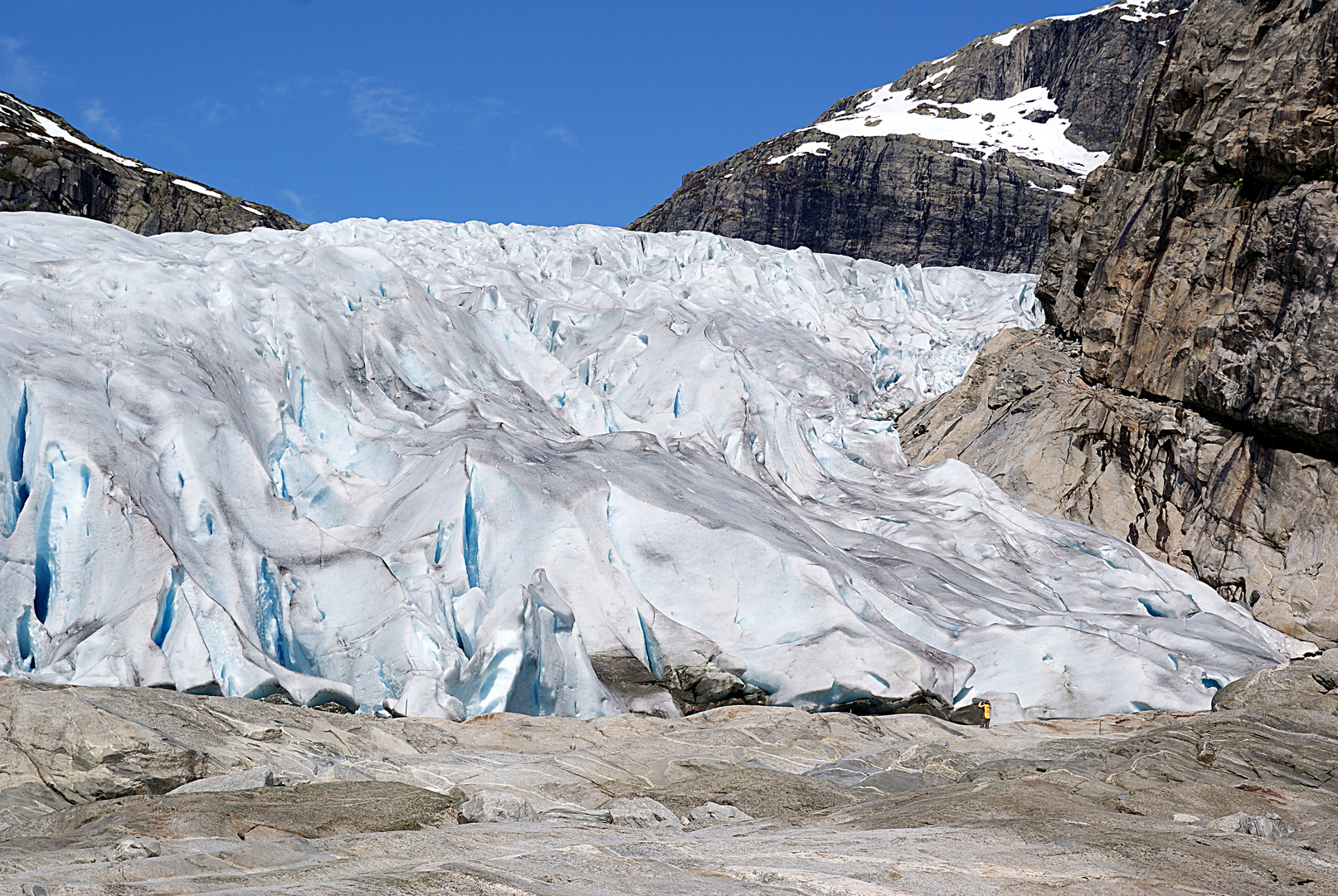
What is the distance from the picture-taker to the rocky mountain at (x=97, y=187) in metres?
49.1

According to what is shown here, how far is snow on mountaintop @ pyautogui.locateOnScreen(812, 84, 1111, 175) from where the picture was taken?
63.5 meters

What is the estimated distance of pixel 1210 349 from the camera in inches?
763

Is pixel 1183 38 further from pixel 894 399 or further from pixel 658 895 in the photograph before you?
pixel 658 895

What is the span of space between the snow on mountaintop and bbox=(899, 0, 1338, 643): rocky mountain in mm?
41384

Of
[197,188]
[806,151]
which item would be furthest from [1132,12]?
[197,188]

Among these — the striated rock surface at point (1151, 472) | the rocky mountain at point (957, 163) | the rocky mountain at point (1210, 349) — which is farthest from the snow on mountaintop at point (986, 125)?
the striated rock surface at point (1151, 472)

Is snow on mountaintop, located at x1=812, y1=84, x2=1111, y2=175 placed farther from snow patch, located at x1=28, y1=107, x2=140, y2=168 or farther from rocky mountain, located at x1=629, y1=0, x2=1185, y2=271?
snow patch, located at x1=28, y1=107, x2=140, y2=168

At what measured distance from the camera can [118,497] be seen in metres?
12.1

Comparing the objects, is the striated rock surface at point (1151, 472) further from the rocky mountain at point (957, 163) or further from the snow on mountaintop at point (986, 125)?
the snow on mountaintop at point (986, 125)

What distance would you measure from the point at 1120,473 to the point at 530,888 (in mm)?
18628

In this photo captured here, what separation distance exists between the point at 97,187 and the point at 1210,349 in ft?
165

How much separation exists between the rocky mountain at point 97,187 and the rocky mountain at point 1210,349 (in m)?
38.3

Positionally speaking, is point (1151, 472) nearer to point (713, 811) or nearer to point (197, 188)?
point (713, 811)

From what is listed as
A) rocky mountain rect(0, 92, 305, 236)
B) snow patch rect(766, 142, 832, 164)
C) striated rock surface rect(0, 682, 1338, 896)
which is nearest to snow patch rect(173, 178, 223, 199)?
rocky mountain rect(0, 92, 305, 236)
